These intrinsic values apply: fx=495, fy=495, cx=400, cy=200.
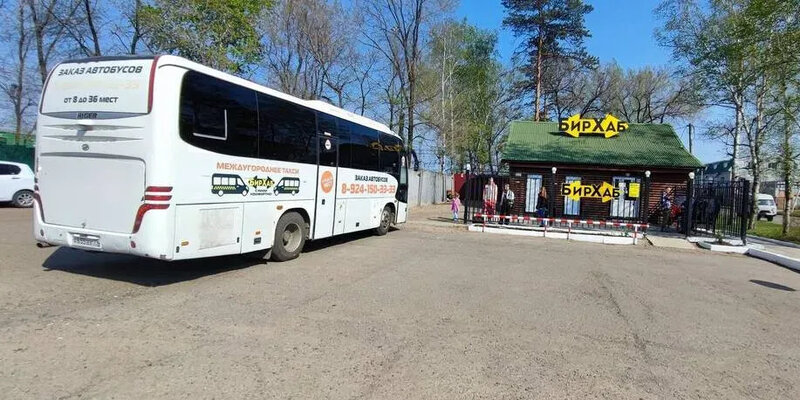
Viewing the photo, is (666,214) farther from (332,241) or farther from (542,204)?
(332,241)

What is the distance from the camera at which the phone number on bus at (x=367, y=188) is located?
12.0 metres

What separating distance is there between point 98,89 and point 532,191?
70.1 ft

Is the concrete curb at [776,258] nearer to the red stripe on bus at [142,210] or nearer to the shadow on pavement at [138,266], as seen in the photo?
the shadow on pavement at [138,266]

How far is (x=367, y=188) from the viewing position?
13.1m

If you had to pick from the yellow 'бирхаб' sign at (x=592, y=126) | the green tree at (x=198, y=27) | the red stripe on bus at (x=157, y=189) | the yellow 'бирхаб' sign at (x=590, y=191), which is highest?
the green tree at (x=198, y=27)

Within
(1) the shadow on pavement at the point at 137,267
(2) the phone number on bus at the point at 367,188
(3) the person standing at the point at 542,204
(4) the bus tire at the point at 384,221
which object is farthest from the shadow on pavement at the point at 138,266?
(3) the person standing at the point at 542,204

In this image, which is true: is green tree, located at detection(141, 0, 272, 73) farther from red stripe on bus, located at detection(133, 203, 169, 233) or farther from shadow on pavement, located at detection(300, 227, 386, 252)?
red stripe on bus, located at detection(133, 203, 169, 233)

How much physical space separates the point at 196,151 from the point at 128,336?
3.02m

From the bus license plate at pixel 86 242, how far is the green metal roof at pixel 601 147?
65.7 ft

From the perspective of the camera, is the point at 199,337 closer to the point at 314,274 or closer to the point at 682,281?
the point at 314,274

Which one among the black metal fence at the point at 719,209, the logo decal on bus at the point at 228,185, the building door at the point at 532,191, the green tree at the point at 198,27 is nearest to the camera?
the logo decal on bus at the point at 228,185

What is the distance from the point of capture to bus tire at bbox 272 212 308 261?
367 inches

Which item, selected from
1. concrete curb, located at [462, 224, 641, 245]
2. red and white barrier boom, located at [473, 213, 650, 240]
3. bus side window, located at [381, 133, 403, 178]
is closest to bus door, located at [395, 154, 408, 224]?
bus side window, located at [381, 133, 403, 178]

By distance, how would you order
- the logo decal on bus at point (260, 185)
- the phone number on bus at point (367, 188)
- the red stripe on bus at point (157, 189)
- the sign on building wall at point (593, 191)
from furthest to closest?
the sign on building wall at point (593, 191) → the phone number on bus at point (367, 188) → the logo decal on bus at point (260, 185) → the red stripe on bus at point (157, 189)
